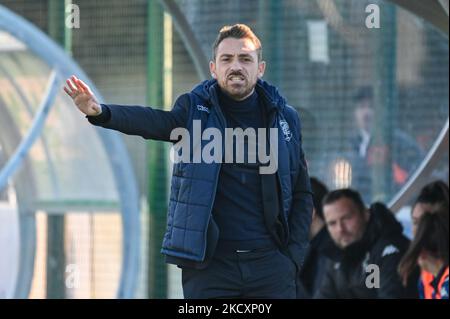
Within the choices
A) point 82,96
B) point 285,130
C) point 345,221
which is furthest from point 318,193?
point 82,96

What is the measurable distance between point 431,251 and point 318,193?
3.68ft

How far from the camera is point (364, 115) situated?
7.45 metres

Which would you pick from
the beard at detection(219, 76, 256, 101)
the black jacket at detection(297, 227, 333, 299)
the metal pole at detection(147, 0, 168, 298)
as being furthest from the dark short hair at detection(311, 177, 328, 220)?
the beard at detection(219, 76, 256, 101)

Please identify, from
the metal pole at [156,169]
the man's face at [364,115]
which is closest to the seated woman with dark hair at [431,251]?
the man's face at [364,115]

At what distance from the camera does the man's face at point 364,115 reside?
24.4 feet

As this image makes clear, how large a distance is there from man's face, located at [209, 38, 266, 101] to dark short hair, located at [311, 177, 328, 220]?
3.06m

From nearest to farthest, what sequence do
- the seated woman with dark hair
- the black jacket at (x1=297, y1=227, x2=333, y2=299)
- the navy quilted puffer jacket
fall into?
1. the navy quilted puffer jacket
2. the seated woman with dark hair
3. the black jacket at (x1=297, y1=227, x2=333, y2=299)

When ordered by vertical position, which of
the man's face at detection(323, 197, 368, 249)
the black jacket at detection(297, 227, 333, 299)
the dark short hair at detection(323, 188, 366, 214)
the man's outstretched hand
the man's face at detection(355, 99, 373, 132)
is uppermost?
the man's face at detection(355, 99, 373, 132)

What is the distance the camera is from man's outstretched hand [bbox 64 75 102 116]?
13.4 feet

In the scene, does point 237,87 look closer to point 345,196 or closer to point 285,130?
point 285,130

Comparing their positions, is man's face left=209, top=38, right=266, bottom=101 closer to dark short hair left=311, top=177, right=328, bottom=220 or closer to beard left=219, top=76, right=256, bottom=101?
beard left=219, top=76, right=256, bottom=101

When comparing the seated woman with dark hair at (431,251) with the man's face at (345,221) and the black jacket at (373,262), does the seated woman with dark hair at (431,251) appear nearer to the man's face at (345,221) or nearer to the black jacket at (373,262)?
the black jacket at (373,262)

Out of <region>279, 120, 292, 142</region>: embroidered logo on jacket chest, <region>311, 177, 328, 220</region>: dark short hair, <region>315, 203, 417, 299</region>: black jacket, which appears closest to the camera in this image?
<region>279, 120, 292, 142</region>: embroidered logo on jacket chest
